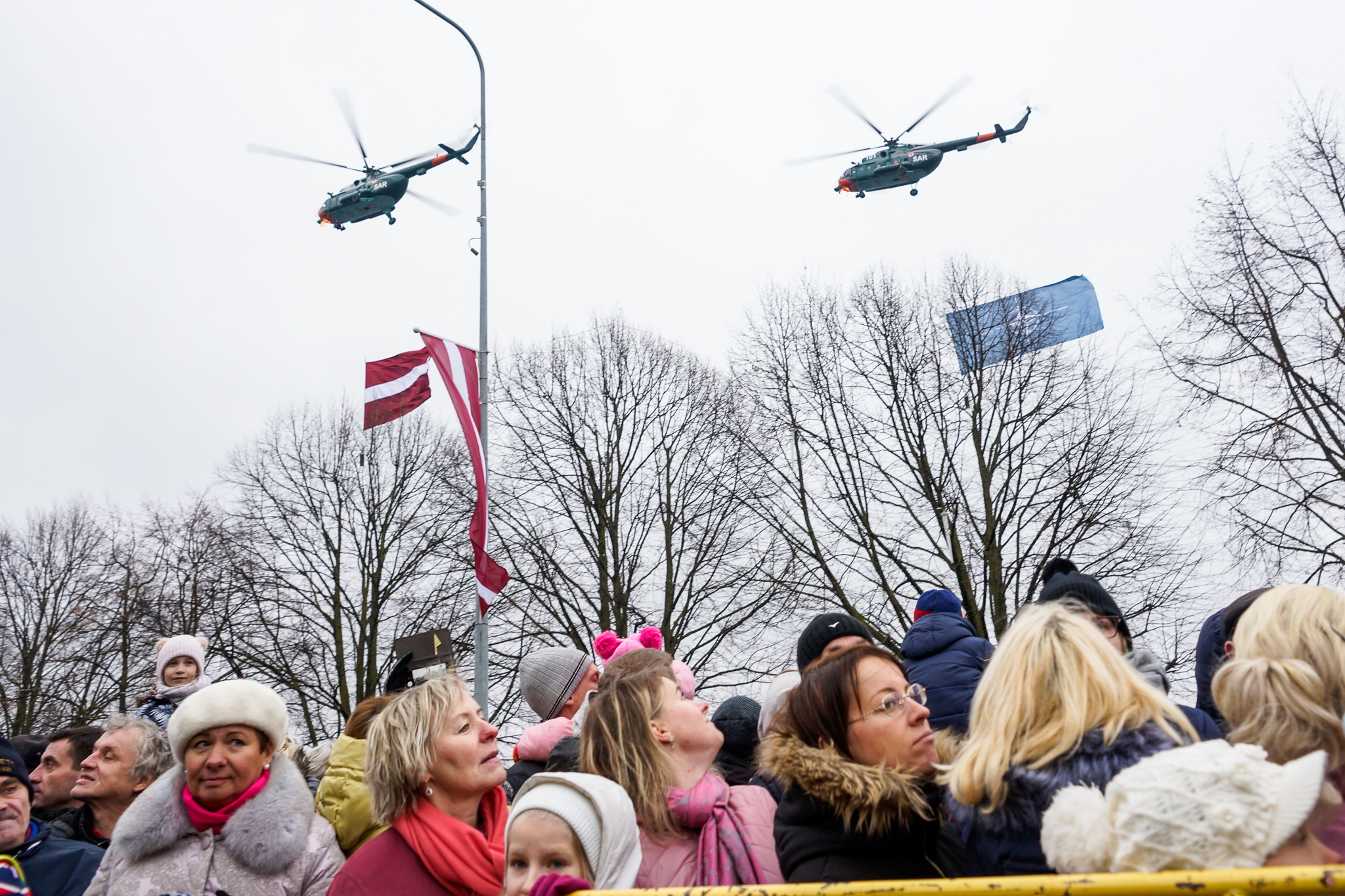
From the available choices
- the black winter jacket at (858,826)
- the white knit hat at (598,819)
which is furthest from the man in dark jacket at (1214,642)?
the white knit hat at (598,819)

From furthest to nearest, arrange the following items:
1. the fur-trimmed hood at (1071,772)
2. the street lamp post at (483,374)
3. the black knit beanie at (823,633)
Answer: the street lamp post at (483,374), the black knit beanie at (823,633), the fur-trimmed hood at (1071,772)

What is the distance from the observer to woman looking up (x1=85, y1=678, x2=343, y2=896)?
359 cm

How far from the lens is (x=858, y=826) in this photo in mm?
2648

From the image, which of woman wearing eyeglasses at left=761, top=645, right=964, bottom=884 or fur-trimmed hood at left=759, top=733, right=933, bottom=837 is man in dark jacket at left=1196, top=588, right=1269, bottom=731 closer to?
woman wearing eyeglasses at left=761, top=645, right=964, bottom=884

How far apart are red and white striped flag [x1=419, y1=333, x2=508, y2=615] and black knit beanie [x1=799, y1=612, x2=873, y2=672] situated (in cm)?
810

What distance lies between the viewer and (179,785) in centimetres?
379

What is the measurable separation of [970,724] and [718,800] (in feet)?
3.13

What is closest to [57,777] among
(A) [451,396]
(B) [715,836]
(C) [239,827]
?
(C) [239,827]

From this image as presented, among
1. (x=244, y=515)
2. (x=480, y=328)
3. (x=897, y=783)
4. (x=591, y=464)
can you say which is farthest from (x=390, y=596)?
(x=897, y=783)

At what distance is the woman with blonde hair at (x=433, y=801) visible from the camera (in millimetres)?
3277

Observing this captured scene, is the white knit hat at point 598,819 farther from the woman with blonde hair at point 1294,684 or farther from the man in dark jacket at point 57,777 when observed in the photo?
the man in dark jacket at point 57,777

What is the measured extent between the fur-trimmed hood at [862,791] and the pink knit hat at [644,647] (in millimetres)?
1376

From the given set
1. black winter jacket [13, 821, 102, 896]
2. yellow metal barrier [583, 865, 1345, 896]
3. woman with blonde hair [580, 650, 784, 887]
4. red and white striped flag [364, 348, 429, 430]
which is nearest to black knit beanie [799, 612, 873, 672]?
woman with blonde hair [580, 650, 784, 887]

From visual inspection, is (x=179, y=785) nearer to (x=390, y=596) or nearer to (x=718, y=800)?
(x=718, y=800)
